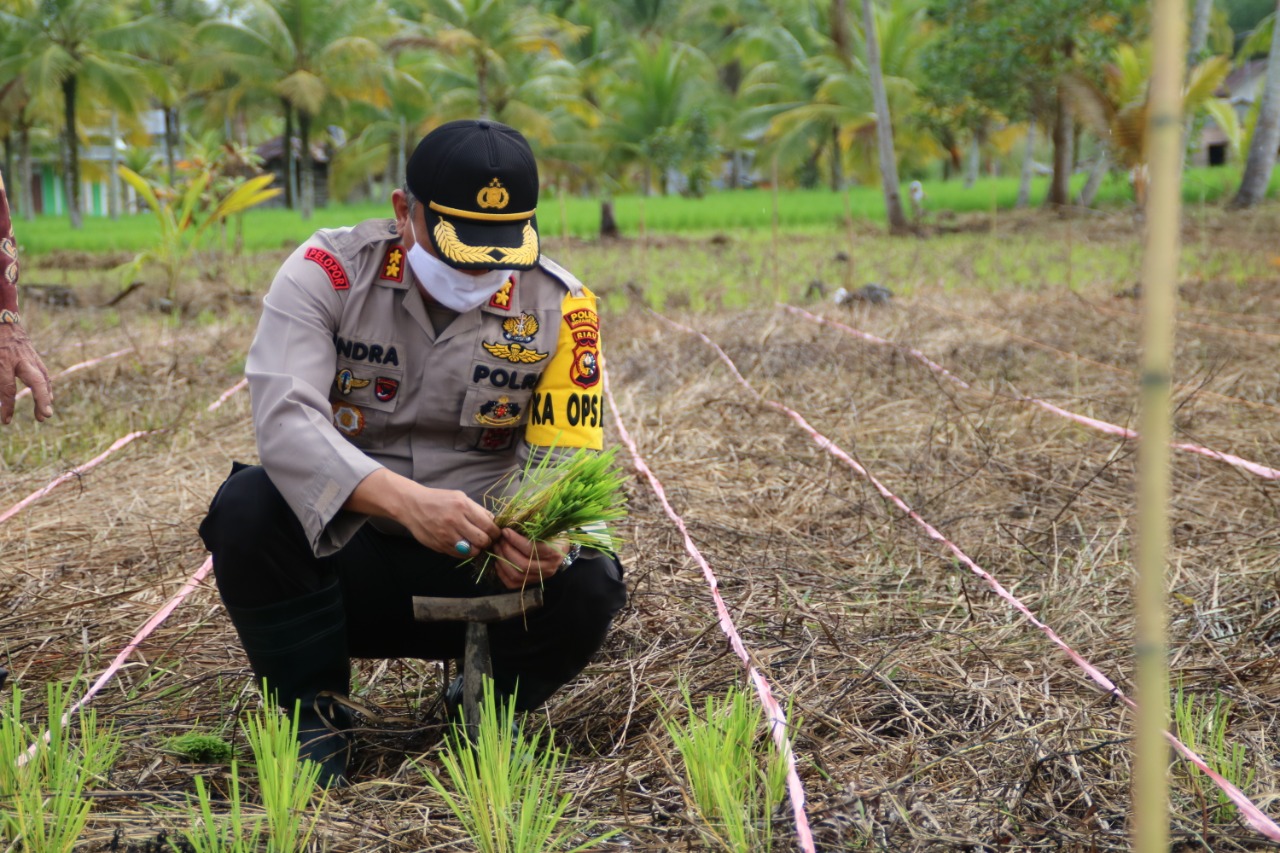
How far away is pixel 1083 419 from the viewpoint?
3.96m

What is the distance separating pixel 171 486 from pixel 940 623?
2.45 metres

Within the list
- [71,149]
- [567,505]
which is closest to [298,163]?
[71,149]

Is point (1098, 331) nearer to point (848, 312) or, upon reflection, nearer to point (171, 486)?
point (848, 312)

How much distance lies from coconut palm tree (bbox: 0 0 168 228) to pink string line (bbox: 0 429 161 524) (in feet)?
73.3

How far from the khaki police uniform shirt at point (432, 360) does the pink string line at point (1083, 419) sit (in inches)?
82.3

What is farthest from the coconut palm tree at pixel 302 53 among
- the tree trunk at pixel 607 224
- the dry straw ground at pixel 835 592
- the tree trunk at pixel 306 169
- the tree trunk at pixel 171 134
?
the dry straw ground at pixel 835 592

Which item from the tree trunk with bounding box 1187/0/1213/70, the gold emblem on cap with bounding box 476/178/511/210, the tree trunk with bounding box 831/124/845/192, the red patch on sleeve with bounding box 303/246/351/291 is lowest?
the red patch on sleeve with bounding box 303/246/351/291

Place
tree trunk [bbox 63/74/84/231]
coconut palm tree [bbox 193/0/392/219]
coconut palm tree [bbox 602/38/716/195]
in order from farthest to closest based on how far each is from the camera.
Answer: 1. coconut palm tree [bbox 602/38/716/195]
2. coconut palm tree [bbox 193/0/392/219]
3. tree trunk [bbox 63/74/84/231]

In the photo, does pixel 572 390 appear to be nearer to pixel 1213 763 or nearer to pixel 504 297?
pixel 504 297

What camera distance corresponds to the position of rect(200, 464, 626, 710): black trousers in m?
1.97

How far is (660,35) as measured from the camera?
3450 cm

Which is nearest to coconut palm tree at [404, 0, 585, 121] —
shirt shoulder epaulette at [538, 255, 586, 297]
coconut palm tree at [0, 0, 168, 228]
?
coconut palm tree at [0, 0, 168, 228]

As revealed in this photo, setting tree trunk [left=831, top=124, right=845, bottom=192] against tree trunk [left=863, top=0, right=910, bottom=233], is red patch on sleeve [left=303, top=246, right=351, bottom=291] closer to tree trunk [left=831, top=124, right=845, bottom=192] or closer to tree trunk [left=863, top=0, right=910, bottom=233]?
tree trunk [left=863, top=0, right=910, bottom=233]

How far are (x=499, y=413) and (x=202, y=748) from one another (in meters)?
0.78
